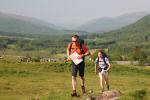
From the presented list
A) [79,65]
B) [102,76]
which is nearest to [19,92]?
[102,76]

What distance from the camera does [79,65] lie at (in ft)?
62.0

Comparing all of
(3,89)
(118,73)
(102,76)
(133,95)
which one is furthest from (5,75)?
(133,95)

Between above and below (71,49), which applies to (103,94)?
below

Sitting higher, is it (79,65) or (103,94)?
(79,65)

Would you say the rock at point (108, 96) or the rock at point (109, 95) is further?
the rock at point (109, 95)

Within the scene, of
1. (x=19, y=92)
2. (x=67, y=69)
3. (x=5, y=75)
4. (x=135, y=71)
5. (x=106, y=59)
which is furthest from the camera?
(x=135, y=71)

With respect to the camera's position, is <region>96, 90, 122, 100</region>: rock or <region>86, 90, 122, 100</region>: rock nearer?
<region>86, 90, 122, 100</region>: rock

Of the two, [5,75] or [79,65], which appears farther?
[5,75]

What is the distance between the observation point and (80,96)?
61.4 ft

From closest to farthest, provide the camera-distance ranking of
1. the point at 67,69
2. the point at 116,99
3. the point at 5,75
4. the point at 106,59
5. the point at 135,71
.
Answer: the point at 116,99 → the point at 106,59 → the point at 5,75 → the point at 67,69 → the point at 135,71

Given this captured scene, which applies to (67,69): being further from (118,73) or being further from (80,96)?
(80,96)

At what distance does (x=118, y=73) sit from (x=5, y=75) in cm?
2251

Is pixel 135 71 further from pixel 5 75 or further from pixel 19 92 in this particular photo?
pixel 19 92

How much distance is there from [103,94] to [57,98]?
216cm
